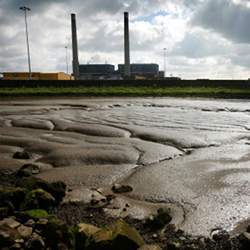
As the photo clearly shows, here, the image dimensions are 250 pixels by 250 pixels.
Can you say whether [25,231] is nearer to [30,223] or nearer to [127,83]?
[30,223]

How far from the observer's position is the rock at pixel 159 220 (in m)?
4.30

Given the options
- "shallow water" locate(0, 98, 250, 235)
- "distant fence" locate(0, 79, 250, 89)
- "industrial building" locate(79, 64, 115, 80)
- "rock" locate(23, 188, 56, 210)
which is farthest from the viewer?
"industrial building" locate(79, 64, 115, 80)

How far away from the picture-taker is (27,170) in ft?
20.7

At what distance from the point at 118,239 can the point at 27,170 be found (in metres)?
3.15

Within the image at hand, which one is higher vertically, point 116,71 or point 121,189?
point 121,189

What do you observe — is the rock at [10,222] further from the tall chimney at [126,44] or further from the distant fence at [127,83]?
the tall chimney at [126,44]

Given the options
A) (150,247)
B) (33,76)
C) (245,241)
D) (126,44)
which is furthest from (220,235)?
(126,44)

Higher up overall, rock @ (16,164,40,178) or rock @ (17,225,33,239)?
rock @ (17,225,33,239)

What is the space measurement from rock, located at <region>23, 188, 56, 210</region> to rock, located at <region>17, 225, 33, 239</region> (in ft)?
1.60

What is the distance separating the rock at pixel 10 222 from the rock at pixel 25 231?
3.2 inches

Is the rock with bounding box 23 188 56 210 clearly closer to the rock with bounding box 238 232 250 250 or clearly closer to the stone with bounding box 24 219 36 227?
the stone with bounding box 24 219 36 227

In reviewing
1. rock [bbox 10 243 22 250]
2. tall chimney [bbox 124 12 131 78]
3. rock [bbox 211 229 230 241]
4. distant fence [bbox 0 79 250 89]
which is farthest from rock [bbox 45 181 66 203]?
tall chimney [bbox 124 12 131 78]

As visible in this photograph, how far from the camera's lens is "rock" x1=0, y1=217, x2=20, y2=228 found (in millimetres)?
4037

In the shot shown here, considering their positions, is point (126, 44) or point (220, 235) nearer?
point (220, 235)
